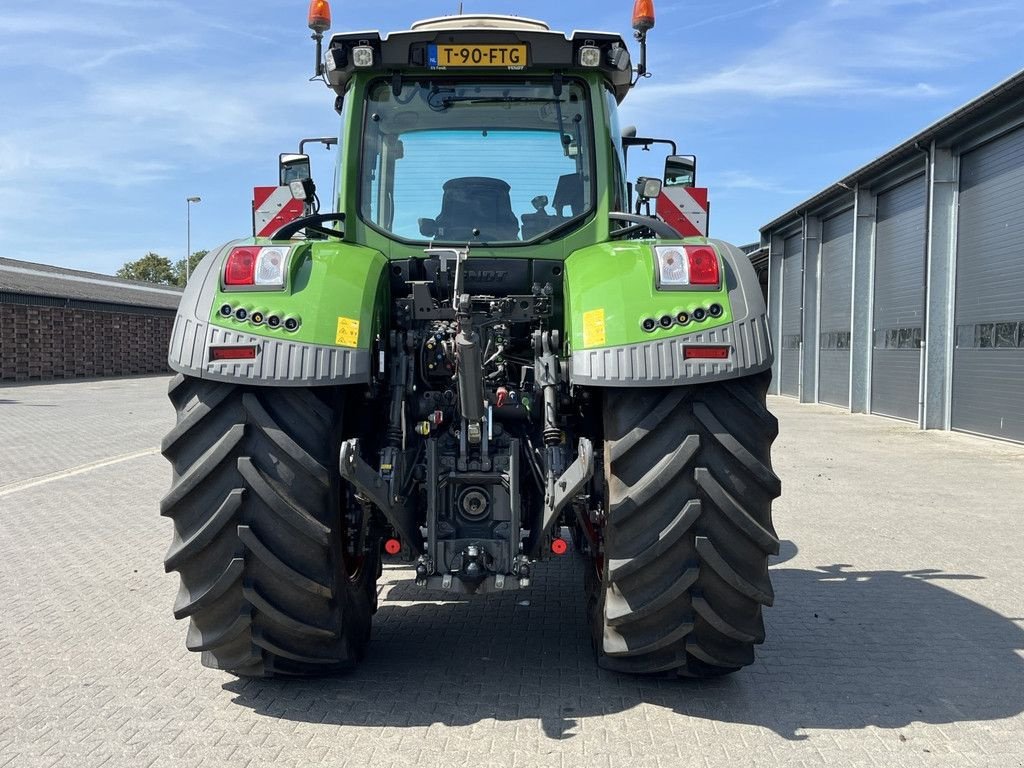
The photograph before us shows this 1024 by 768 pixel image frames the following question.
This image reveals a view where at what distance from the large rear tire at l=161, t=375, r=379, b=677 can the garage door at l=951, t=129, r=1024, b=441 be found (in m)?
14.0

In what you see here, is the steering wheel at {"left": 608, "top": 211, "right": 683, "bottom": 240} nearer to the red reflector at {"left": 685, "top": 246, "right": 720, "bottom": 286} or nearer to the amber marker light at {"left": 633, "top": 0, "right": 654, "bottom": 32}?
the red reflector at {"left": 685, "top": 246, "right": 720, "bottom": 286}

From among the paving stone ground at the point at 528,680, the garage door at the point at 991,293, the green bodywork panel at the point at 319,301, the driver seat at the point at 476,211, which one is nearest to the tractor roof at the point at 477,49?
the driver seat at the point at 476,211

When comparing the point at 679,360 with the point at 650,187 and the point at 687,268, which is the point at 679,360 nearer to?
the point at 687,268

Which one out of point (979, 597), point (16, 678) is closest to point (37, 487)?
point (16, 678)

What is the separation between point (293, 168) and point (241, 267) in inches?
62.0

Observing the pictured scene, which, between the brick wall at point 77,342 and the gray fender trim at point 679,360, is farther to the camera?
the brick wall at point 77,342

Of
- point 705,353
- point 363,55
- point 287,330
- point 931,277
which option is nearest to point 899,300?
A: point 931,277

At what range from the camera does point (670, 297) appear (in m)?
3.79

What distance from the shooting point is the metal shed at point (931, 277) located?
15.4 meters

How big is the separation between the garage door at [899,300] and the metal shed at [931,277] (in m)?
0.04

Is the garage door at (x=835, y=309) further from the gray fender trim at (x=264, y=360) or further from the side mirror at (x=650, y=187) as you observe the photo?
the gray fender trim at (x=264, y=360)

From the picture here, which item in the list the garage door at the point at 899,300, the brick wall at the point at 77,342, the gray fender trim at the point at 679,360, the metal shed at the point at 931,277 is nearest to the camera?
the gray fender trim at the point at 679,360

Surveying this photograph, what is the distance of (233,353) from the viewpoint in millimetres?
3707

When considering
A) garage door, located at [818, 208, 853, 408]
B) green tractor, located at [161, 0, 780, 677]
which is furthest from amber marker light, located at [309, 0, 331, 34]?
garage door, located at [818, 208, 853, 408]
